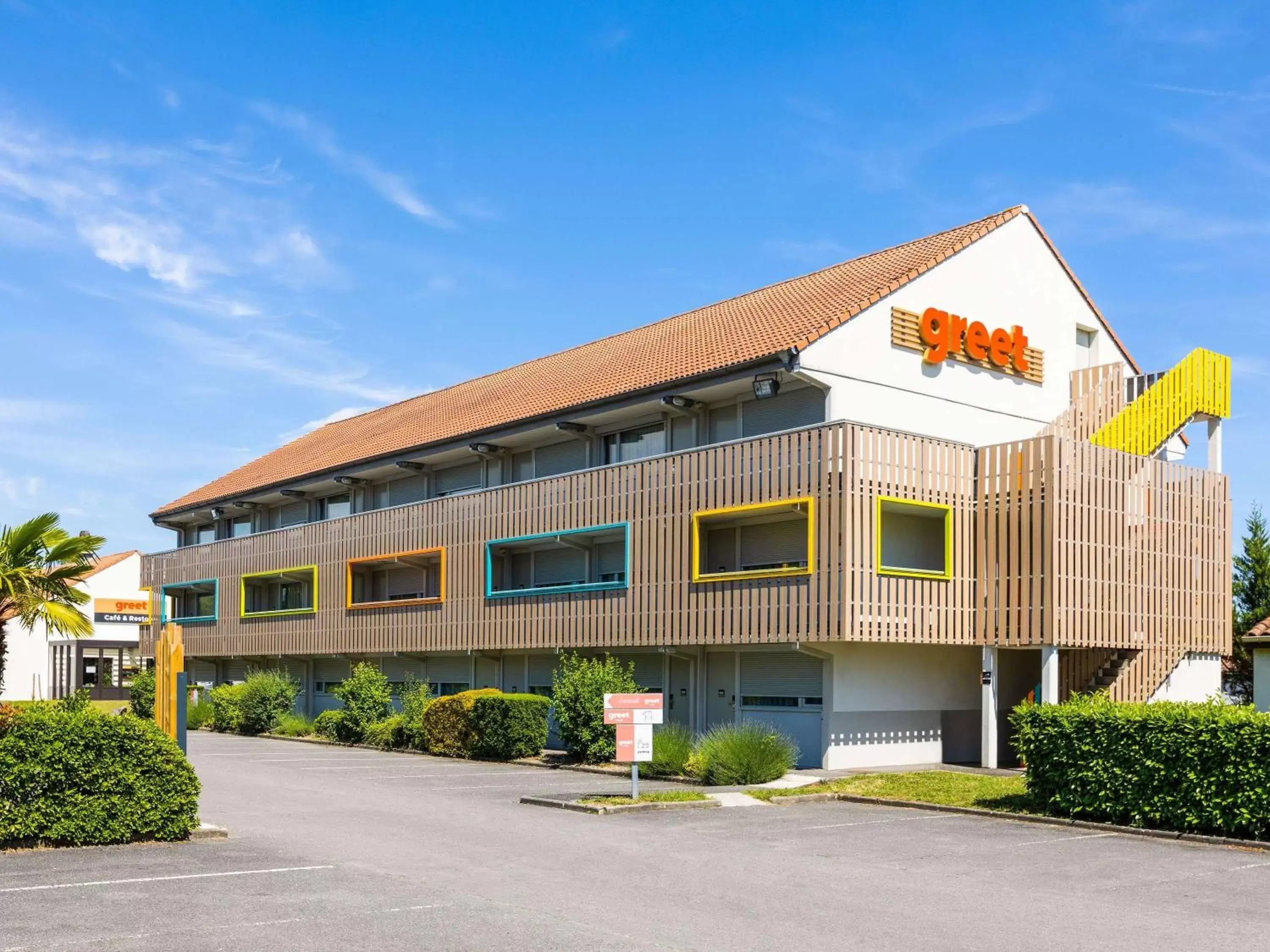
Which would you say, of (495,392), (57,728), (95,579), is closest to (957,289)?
(495,392)

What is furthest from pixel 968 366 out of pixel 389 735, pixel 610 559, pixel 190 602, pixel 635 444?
pixel 190 602

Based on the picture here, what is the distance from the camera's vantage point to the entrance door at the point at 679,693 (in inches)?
1151

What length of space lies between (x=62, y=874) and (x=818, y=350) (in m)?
16.9

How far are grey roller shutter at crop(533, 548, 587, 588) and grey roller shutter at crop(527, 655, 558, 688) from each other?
1704 mm

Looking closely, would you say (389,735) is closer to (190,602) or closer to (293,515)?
(293,515)

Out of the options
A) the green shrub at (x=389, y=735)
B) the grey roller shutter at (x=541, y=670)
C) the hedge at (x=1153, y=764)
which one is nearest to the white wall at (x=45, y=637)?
the green shrub at (x=389, y=735)

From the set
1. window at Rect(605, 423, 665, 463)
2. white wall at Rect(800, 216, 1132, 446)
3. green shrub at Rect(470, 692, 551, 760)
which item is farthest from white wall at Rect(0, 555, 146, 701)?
white wall at Rect(800, 216, 1132, 446)

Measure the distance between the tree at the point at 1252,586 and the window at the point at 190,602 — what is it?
1215 inches

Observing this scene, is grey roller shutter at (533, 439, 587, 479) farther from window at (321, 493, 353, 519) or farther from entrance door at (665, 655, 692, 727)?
window at (321, 493, 353, 519)

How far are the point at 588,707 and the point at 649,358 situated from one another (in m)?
9.34

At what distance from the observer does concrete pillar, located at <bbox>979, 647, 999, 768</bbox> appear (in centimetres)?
2564

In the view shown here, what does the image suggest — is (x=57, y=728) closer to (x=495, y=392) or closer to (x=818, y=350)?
(x=818, y=350)

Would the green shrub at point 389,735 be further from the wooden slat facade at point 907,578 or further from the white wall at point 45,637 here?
the white wall at point 45,637

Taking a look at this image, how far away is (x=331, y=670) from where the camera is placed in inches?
1625
